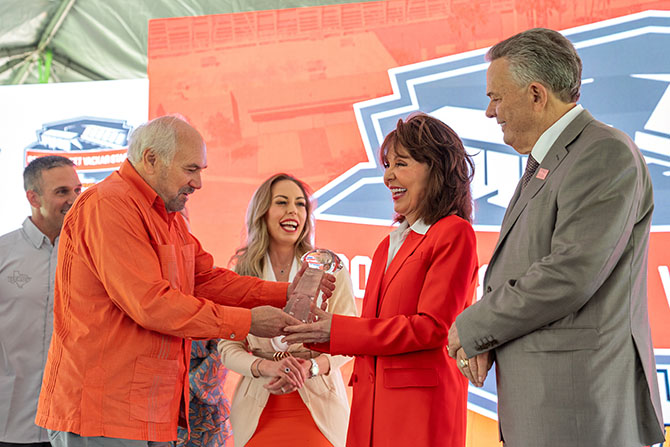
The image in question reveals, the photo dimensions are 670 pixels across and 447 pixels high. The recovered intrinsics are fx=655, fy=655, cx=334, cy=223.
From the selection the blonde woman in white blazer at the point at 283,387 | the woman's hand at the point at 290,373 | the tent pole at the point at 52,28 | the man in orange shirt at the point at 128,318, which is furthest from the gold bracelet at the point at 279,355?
the tent pole at the point at 52,28

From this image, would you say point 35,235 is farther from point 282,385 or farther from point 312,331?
point 312,331

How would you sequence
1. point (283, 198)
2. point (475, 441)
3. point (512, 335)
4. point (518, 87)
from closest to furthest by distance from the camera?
point (512, 335), point (518, 87), point (283, 198), point (475, 441)

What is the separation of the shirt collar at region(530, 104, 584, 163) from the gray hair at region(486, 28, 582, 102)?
0.05 metres

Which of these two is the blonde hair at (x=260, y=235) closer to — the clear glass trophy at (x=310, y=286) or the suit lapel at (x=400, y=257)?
the clear glass trophy at (x=310, y=286)

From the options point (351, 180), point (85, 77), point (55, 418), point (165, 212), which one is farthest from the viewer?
point (85, 77)

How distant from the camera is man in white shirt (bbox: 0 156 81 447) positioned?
3143mm

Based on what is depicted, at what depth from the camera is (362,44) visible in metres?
4.09

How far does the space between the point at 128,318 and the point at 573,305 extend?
1.46 meters

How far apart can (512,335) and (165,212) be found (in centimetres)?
139

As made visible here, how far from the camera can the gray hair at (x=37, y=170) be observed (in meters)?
3.43

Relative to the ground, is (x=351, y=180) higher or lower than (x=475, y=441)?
higher

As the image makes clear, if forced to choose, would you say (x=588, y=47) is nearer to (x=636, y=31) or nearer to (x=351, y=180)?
(x=636, y=31)

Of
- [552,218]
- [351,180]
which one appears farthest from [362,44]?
[552,218]

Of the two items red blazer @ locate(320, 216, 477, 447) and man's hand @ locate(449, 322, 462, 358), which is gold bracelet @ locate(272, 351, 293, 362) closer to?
red blazer @ locate(320, 216, 477, 447)
